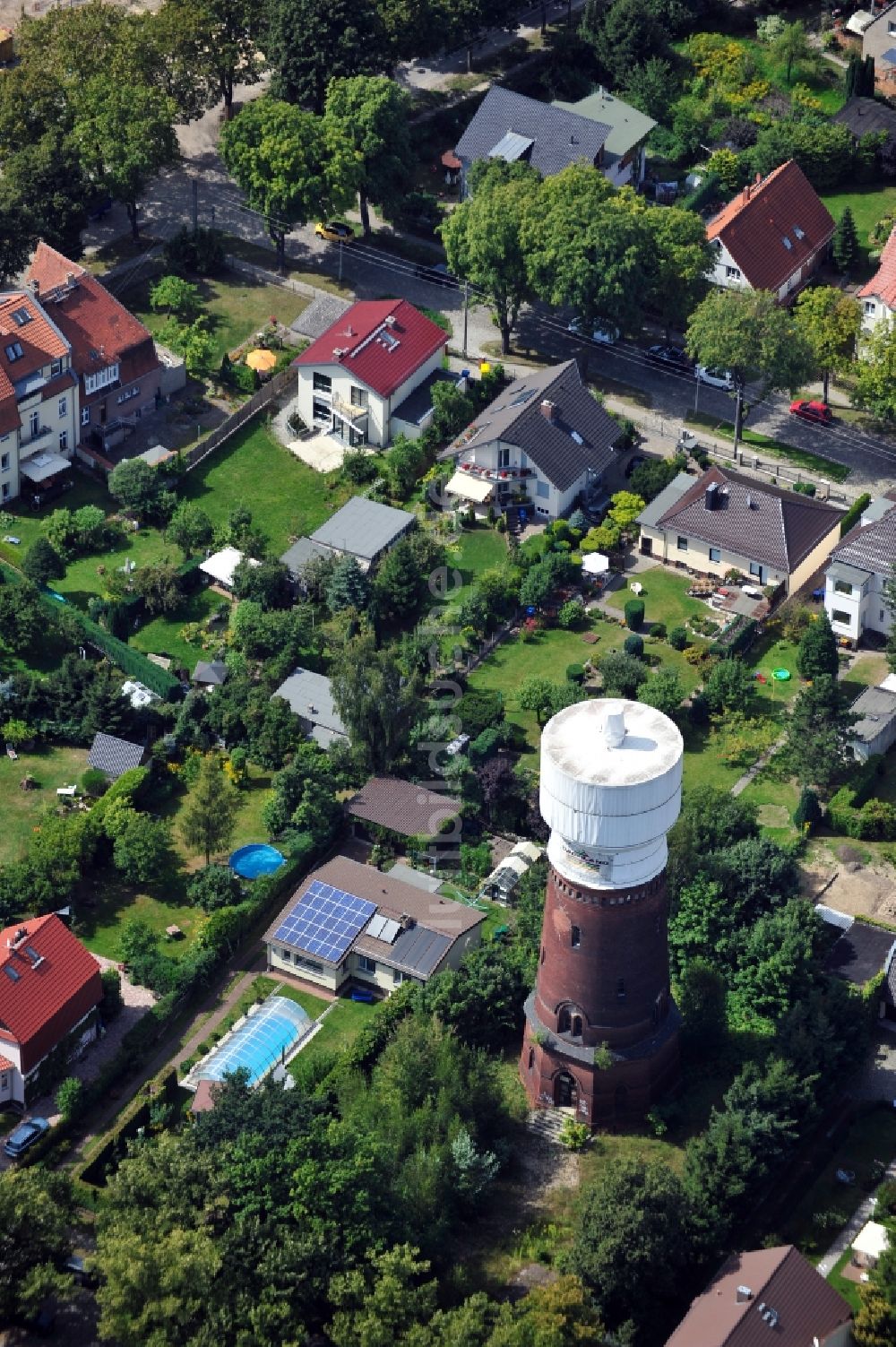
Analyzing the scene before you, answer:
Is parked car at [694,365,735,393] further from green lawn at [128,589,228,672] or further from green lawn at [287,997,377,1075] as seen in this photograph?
green lawn at [287,997,377,1075]

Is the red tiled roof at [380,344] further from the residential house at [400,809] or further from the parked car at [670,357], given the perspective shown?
the residential house at [400,809]

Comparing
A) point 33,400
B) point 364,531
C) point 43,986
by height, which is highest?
point 33,400

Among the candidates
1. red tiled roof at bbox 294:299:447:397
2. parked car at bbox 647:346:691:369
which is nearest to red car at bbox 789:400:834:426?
parked car at bbox 647:346:691:369

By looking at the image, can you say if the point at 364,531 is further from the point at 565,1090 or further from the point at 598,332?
the point at 565,1090

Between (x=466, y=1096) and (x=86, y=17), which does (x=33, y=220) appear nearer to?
(x=86, y=17)

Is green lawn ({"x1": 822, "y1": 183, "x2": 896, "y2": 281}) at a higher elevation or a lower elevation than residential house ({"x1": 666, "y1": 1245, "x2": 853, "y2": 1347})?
higher

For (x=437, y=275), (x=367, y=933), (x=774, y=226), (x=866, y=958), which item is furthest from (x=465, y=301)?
(x=866, y=958)
